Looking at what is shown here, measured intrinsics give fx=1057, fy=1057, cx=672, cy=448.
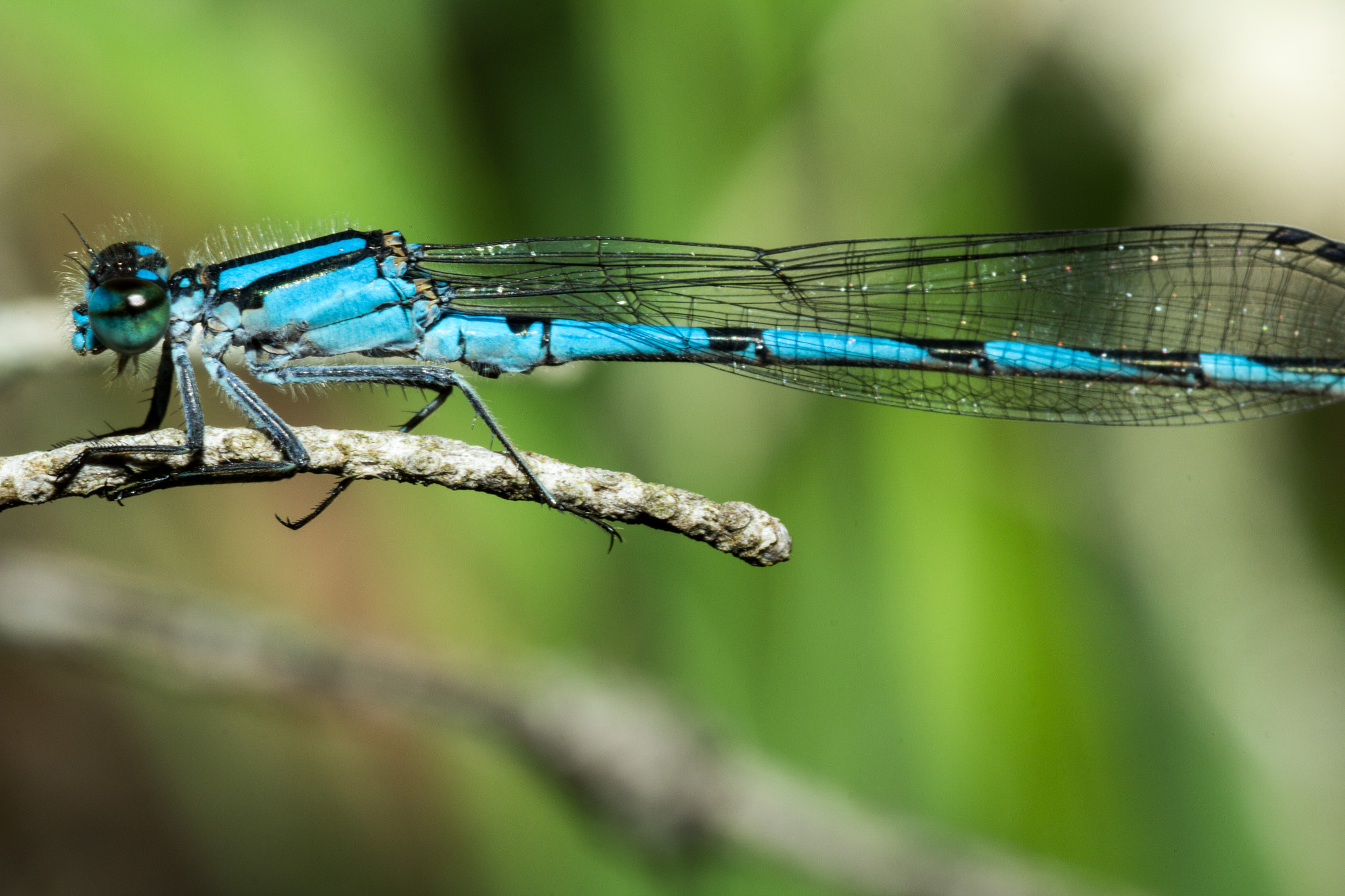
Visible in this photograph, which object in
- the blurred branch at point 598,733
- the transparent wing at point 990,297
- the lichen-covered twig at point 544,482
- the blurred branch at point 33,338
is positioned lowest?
the blurred branch at point 598,733

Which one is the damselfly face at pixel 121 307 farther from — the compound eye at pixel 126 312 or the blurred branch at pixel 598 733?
the blurred branch at pixel 598 733

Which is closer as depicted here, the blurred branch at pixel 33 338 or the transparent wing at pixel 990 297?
the blurred branch at pixel 33 338

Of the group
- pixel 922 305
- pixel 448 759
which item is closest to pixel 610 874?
pixel 448 759

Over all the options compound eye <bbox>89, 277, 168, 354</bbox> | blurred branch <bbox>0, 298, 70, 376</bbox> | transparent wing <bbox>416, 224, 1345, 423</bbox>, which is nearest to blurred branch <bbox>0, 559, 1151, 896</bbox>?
blurred branch <bbox>0, 298, 70, 376</bbox>

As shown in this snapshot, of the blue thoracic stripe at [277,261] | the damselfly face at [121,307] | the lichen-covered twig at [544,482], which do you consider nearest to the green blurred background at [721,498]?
the blue thoracic stripe at [277,261]

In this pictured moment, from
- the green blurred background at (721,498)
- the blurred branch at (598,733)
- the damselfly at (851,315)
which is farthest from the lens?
the damselfly at (851,315)

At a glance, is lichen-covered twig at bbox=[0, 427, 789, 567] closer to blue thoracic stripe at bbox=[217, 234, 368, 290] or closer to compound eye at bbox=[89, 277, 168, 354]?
compound eye at bbox=[89, 277, 168, 354]

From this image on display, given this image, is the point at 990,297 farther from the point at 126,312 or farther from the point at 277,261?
the point at 126,312
